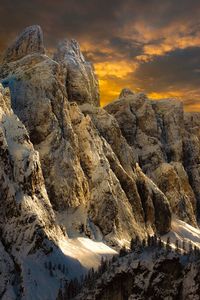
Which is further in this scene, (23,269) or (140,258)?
(23,269)

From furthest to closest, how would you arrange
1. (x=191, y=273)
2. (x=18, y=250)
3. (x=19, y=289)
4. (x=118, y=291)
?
(x=18, y=250), (x=19, y=289), (x=118, y=291), (x=191, y=273)

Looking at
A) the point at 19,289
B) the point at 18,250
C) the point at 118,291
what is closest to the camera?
the point at 118,291

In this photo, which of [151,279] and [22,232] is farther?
[22,232]

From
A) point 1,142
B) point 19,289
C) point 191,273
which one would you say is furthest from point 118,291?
point 1,142

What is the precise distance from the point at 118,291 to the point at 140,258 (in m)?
6.59

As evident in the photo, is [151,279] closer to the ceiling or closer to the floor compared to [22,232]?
closer to the floor

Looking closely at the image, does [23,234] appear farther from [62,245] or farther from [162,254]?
[162,254]

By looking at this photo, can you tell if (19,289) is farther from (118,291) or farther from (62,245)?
(118,291)

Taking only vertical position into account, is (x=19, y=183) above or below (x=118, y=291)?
above

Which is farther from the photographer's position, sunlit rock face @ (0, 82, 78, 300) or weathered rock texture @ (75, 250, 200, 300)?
sunlit rock face @ (0, 82, 78, 300)

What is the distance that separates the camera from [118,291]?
3858 inches

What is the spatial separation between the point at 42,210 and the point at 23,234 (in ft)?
38.0

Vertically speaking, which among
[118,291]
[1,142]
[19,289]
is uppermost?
[1,142]

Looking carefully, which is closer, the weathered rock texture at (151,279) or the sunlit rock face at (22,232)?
the weathered rock texture at (151,279)
